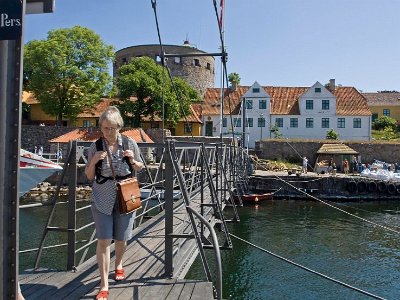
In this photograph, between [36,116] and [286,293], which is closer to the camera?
[286,293]

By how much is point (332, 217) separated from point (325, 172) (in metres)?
11.3

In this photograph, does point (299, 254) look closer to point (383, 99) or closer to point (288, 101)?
point (288, 101)

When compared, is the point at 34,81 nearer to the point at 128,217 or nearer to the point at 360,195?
the point at 360,195

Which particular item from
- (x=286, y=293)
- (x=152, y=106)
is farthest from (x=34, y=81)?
(x=286, y=293)

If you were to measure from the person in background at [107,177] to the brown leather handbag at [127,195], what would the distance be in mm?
85

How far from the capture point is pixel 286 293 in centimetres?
1021

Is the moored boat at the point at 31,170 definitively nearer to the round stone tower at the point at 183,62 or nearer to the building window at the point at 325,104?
the building window at the point at 325,104

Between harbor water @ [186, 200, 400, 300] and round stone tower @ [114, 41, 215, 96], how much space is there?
3408 cm

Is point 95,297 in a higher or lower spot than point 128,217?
lower

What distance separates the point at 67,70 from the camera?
3447 cm

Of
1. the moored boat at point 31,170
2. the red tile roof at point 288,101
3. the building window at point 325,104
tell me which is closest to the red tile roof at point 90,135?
the red tile roof at point 288,101

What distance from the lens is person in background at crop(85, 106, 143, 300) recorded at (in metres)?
3.71

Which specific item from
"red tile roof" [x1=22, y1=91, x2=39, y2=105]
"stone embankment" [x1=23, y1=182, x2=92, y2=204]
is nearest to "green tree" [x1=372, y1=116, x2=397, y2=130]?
"stone embankment" [x1=23, y1=182, x2=92, y2=204]

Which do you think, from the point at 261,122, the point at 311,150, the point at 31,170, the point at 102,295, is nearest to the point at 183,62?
the point at 261,122
